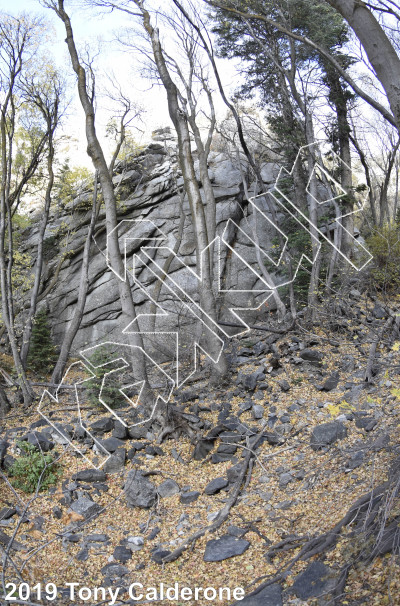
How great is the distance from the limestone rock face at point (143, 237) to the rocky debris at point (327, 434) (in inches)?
338

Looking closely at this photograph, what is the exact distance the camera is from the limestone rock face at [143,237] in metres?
16.2

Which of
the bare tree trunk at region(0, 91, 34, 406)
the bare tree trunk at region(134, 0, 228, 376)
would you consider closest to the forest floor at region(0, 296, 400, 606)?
the bare tree trunk at region(134, 0, 228, 376)

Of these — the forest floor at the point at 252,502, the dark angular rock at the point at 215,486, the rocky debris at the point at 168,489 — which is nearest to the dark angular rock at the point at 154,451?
the forest floor at the point at 252,502

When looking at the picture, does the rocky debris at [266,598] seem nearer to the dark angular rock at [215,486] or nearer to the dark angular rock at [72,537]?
the dark angular rock at [215,486]

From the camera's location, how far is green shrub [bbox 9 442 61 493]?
694 centimetres

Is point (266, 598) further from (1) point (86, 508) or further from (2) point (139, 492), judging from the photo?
(1) point (86, 508)

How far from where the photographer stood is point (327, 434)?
6547 millimetres

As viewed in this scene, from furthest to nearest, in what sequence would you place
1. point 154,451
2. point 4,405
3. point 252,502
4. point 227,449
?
point 4,405 → point 154,451 → point 227,449 → point 252,502

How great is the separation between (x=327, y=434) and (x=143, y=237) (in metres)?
12.1

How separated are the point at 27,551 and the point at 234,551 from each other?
247cm

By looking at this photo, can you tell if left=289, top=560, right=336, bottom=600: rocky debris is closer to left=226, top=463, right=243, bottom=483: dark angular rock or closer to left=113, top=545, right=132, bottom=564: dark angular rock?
left=113, top=545, right=132, bottom=564: dark angular rock

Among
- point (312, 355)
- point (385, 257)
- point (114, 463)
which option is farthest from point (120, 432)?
point (385, 257)

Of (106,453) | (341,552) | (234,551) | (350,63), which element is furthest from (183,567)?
(350,63)

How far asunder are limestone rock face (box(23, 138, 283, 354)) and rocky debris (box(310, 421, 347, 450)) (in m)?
8.60
